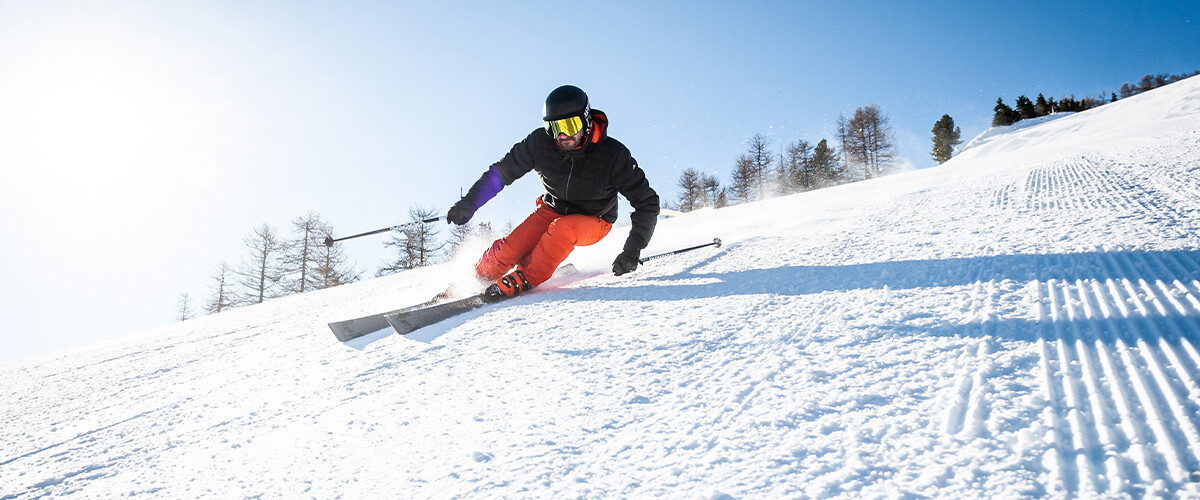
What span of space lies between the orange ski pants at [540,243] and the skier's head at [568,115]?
1.88 feet

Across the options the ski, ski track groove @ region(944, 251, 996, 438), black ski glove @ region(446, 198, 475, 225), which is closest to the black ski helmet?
black ski glove @ region(446, 198, 475, 225)

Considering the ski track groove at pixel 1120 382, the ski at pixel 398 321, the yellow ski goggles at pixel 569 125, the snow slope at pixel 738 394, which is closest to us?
the ski track groove at pixel 1120 382

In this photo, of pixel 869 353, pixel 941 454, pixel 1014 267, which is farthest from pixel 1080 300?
pixel 941 454

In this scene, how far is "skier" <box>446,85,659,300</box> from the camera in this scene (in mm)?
3438

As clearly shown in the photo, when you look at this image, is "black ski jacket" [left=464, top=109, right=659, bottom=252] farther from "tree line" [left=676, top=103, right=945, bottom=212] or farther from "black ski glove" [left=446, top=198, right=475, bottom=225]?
"tree line" [left=676, top=103, right=945, bottom=212]

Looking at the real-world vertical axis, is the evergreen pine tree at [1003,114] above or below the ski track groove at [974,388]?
above

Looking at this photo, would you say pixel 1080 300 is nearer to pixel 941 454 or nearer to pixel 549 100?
pixel 941 454

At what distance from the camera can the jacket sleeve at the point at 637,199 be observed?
11.9 ft

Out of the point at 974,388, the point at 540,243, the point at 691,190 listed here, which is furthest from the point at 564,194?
the point at 691,190

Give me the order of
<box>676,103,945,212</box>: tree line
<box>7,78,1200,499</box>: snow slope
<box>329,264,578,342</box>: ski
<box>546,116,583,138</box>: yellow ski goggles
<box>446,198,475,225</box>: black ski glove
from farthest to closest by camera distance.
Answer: <box>676,103,945,212</box>: tree line
<box>446,198,475,225</box>: black ski glove
<box>546,116,583,138</box>: yellow ski goggles
<box>329,264,578,342</box>: ski
<box>7,78,1200,499</box>: snow slope

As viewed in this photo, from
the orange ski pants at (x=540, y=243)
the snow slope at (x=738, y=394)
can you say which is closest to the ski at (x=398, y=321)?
the snow slope at (x=738, y=394)

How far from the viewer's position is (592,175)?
11.9 ft

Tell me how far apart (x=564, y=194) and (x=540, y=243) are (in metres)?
0.51

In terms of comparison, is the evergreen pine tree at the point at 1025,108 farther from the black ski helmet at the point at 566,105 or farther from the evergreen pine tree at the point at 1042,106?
the black ski helmet at the point at 566,105
